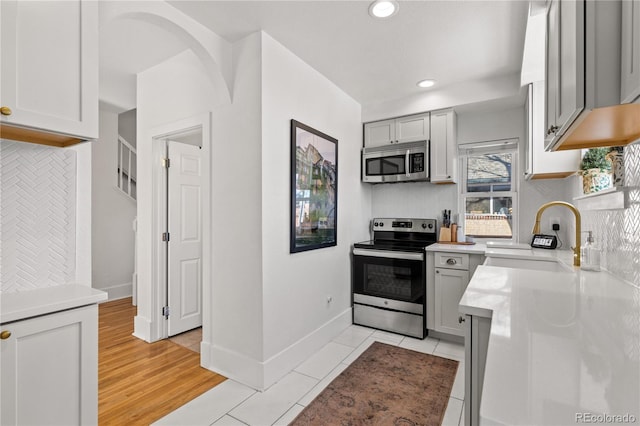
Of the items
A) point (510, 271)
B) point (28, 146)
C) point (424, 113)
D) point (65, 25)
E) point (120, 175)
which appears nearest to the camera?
point (65, 25)

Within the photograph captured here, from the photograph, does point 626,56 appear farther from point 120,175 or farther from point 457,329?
point 120,175

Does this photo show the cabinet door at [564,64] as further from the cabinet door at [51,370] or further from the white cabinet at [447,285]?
the cabinet door at [51,370]

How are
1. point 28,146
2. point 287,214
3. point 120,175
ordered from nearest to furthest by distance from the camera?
point 28,146 → point 287,214 → point 120,175

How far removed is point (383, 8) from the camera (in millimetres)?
1986

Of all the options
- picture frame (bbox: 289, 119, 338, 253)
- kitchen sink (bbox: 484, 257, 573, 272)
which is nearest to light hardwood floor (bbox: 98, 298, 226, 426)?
picture frame (bbox: 289, 119, 338, 253)

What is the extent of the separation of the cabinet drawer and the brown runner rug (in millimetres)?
830

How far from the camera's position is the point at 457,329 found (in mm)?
2922

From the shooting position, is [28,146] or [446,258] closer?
[28,146]

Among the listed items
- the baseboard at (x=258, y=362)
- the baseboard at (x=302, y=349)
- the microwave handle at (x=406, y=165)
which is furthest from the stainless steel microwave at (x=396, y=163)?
the baseboard at (x=258, y=362)

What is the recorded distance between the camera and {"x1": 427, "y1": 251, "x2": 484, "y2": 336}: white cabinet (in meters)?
2.91

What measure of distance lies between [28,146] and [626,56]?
2272mm

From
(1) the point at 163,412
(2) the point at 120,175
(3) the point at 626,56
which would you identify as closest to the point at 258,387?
Result: (1) the point at 163,412

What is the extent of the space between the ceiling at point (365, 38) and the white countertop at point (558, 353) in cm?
179

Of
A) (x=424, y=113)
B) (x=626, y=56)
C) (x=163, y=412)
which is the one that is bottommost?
(x=163, y=412)
